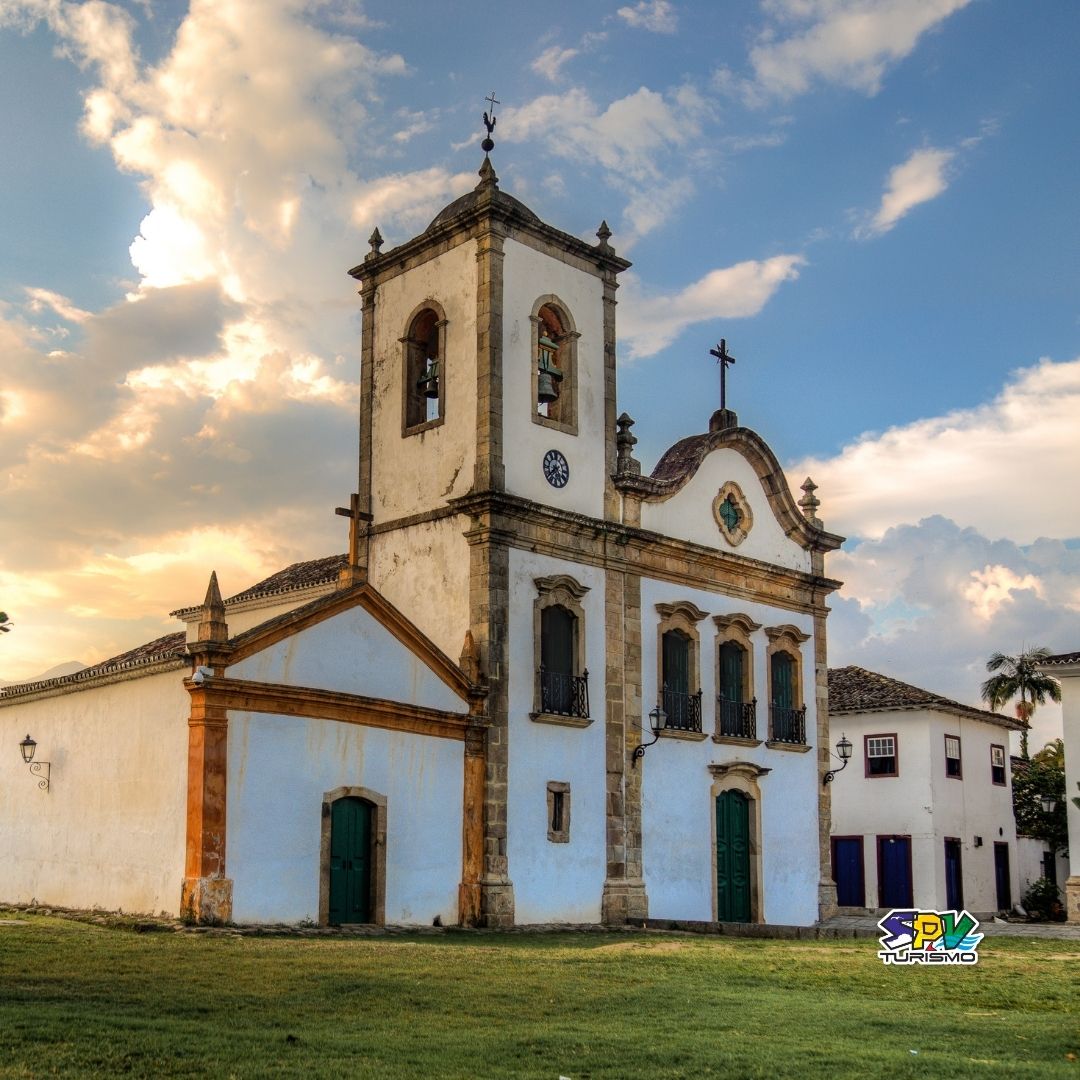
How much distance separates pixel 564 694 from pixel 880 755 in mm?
14827

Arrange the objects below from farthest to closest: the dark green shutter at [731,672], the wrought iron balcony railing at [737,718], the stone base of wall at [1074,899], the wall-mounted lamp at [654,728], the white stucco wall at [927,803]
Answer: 1. the white stucco wall at [927,803]
2. the stone base of wall at [1074,899]
3. the dark green shutter at [731,672]
4. the wrought iron balcony railing at [737,718]
5. the wall-mounted lamp at [654,728]

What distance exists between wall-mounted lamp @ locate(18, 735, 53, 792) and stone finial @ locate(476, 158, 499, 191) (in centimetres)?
1131

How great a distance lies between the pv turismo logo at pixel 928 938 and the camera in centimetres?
1552

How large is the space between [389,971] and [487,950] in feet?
10.4

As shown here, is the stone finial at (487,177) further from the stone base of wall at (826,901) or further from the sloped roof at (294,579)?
the stone base of wall at (826,901)

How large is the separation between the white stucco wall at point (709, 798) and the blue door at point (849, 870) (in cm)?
803

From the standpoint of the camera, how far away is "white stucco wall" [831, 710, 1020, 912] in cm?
3412

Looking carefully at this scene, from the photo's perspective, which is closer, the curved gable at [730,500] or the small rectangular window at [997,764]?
the curved gable at [730,500]

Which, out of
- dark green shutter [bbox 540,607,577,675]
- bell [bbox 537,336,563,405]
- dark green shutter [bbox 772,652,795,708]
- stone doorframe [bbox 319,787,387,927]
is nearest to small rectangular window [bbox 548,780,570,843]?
dark green shutter [bbox 540,607,577,675]

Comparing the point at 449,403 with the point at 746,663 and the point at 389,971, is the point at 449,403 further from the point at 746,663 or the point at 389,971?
the point at 389,971

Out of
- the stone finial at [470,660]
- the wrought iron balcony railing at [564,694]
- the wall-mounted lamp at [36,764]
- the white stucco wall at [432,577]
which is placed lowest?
the wall-mounted lamp at [36,764]

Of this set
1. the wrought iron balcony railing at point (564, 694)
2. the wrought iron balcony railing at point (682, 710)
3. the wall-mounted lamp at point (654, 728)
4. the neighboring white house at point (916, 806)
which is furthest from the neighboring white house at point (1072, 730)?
the wrought iron balcony railing at point (564, 694)

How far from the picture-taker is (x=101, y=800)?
2027cm

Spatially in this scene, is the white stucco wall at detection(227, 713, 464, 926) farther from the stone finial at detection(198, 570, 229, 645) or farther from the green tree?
the green tree
